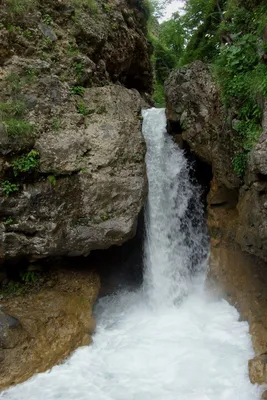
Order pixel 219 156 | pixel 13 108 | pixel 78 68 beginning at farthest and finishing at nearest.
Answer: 1. pixel 78 68
2. pixel 219 156
3. pixel 13 108

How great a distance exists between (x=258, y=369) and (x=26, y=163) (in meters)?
6.20

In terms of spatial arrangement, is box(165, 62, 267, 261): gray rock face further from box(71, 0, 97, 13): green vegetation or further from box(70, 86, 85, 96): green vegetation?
→ box(71, 0, 97, 13): green vegetation

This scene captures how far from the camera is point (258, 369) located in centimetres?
578

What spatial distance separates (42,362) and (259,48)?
7.92 meters

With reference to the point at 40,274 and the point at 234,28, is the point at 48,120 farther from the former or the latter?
the point at 234,28

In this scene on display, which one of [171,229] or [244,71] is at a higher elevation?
[244,71]

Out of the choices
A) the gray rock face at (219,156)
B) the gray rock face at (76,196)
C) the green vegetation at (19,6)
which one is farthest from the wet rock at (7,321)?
the green vegetation at (19,6)

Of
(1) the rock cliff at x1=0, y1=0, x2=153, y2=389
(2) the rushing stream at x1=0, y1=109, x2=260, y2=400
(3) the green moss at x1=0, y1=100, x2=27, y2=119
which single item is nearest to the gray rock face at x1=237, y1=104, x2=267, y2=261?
(2) the rushing stream at x1=0, y1=109, x2=260, y2=400

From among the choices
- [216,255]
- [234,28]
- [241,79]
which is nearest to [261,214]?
[216,255]

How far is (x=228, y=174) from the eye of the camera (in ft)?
26.1

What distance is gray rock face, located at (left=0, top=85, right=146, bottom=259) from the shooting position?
743 centimetres

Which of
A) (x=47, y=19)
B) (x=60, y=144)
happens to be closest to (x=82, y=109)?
(x=60, y=144)

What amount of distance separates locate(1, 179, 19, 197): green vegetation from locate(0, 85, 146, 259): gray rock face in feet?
0.47

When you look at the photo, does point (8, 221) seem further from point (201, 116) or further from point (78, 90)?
point (201, 116)
